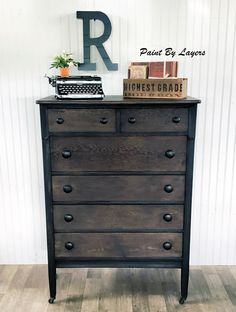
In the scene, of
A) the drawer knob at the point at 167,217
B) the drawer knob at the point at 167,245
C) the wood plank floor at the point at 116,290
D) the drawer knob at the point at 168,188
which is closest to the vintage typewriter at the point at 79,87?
the drawer knob at the point at 168,188

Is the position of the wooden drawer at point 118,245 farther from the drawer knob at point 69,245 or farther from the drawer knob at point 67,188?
the drawer knob at point 67,188

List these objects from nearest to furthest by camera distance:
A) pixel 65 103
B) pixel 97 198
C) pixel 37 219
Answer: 1. pixel 65 103
2. pixel 97 198
3. pixel 37 219

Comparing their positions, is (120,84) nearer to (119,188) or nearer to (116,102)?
(116,102)

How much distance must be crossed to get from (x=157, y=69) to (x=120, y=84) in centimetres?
45

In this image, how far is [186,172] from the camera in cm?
209

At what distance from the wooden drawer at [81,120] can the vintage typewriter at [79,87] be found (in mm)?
111

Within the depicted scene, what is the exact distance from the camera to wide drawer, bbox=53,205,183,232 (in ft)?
7.06

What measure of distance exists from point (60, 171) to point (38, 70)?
2.77 ft

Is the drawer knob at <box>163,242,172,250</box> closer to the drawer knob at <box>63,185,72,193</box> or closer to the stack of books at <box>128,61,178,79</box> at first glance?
the drawer knob at <box>63,185,72,193</box>

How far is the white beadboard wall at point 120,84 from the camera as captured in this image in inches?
94.1

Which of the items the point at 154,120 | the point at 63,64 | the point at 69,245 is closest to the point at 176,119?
the point at 154,120

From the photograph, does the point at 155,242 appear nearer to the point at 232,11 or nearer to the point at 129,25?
the point at 129,25

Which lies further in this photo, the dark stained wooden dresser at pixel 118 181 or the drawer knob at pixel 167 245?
the drawer knob at pixel 167 245

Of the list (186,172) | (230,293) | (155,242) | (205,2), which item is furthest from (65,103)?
(230,293)
